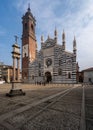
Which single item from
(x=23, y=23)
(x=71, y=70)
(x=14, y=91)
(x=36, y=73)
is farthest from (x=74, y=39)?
(x=14, y=91)

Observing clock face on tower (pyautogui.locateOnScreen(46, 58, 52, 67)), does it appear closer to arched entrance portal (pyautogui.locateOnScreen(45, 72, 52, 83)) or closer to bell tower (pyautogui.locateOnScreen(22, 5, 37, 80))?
arched entrance portal (pyautogui.locateOnScreen(45, 72, 52, 83))

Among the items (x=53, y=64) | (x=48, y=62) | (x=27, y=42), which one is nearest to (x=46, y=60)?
(x=48, y=62)

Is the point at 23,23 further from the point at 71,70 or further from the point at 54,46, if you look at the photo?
the point at 71,70

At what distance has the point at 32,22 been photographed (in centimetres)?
4916

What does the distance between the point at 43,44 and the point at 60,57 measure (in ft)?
30.1

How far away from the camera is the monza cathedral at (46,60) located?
37.2 meters

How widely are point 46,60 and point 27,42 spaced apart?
11.6 metres

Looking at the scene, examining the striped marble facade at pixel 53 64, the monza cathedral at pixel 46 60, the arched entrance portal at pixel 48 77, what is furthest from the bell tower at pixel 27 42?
the arched entrance portal at pixel 48 77

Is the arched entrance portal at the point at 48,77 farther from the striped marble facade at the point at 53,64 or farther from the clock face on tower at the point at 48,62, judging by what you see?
the clock face on tower at the point at 48,62

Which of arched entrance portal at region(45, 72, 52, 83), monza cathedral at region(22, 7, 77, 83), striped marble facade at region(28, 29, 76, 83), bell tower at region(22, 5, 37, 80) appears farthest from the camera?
bell tower at region(22, 5, 37, 80)

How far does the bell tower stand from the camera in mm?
45219

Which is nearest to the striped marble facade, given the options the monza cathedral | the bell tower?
the monza cathedral

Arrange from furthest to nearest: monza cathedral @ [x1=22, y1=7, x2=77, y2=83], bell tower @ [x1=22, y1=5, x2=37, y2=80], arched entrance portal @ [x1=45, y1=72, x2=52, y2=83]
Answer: bell tower @ [x1=22, y1=5, x2=37, y2=80]
arched entrance portal @ [x1=45, y1=72, x2=52, y2=83]
monza cathedral @ [x1=22, y1=7, x2=77, y2=83]

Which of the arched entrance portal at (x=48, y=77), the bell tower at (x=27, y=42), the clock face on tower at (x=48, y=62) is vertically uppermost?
the bell tower at (x=27, y=42)
